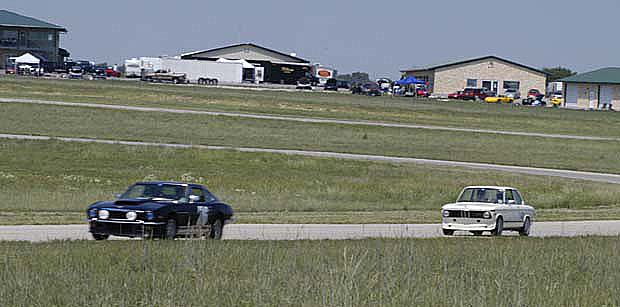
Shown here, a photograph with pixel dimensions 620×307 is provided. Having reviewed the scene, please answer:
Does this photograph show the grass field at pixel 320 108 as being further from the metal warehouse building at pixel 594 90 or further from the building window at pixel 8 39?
the building window at pixel 8 39

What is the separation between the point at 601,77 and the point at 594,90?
2.05 metres

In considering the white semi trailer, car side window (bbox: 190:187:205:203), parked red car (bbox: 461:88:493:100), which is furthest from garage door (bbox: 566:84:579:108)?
car side window (bbox: 190:187:205:203)

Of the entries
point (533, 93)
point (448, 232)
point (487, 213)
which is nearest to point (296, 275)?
point (448, 232)

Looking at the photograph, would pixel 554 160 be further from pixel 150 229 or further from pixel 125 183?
pixel 150 229

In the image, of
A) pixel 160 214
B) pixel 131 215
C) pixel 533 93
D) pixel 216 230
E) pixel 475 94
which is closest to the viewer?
pixel 131 215

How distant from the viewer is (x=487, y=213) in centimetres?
2480

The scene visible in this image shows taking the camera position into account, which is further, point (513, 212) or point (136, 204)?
point (513, 212)

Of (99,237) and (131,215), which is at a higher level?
(131,215)

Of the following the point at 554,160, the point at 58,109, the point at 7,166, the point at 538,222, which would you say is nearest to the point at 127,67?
the point at 58,109

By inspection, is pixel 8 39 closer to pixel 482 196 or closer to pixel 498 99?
pixel 498 99

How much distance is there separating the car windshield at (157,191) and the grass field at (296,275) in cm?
306

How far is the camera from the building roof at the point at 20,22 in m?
139

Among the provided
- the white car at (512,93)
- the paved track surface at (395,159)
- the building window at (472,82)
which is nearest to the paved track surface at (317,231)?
the paved track surface at (395,159)

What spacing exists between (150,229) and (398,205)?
1801 centimetres
